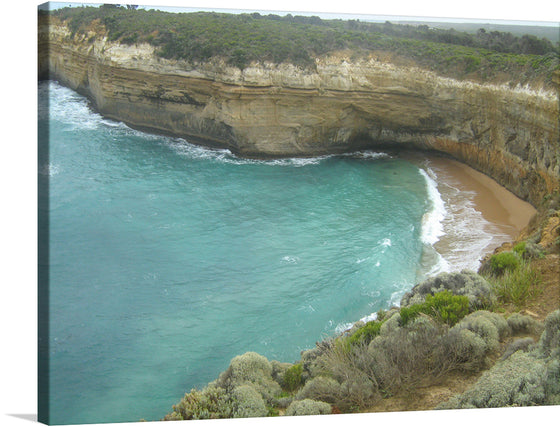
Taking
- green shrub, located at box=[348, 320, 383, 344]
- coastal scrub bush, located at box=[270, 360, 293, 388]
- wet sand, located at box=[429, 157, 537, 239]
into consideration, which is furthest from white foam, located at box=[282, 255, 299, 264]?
wet sand, located at box=[429, 157, 537, 239]

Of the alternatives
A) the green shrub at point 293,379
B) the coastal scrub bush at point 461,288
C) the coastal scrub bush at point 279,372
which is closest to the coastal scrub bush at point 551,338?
the coastal scrub bush at point 461,288

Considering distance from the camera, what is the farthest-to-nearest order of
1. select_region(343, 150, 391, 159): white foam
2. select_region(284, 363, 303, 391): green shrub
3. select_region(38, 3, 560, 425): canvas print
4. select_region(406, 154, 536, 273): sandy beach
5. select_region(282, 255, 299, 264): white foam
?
select_region(343, 150, 391, 159): white foam, select_region(406, 154, 536, 273): sandy beach, select_region(282, 255, 299, 264): white foam, select_region(284, 363, 303, 391): green shrub, select_region(38, 3, 560, 425): canvas print

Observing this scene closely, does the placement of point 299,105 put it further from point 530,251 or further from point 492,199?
point 530,251

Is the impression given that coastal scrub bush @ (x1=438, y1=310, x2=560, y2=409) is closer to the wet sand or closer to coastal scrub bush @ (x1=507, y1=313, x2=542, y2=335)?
coastal scrub bush @ (x1=507, y1=313, x2=542, y2=335)

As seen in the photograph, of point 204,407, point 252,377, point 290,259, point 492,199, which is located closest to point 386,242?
point 290,259

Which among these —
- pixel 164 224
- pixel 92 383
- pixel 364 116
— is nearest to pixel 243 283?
pixel 164 224

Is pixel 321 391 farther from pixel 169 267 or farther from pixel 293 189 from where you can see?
pixel 293 189
